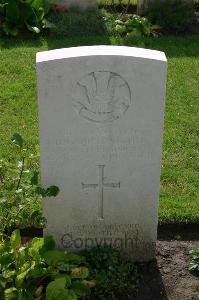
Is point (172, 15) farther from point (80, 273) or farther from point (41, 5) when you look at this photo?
point (80, 273)

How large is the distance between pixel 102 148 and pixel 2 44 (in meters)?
4.54

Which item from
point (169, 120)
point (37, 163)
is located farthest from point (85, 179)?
point (169, 120)

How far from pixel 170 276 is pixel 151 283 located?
0.17 m

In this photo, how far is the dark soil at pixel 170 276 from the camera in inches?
170

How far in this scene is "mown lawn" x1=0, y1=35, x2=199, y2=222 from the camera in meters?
5.37

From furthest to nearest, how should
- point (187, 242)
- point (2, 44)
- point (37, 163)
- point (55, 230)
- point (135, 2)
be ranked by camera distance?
point (135, 2), point (2, 44), point (37, 163), point (187, 242), point (55, 230)

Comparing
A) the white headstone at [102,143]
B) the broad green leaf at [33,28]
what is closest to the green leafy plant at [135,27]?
the broad green leaf at [33,28]

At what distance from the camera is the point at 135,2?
10.1 meters

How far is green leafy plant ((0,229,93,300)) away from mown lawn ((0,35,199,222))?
1189 millimetres

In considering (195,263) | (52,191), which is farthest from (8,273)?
(195,263)

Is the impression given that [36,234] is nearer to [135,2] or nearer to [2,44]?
[2,44]

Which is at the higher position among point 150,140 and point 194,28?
point 194,28

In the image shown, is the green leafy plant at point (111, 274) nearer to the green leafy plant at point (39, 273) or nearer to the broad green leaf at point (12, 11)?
the green leafy plant at point (39, 273)

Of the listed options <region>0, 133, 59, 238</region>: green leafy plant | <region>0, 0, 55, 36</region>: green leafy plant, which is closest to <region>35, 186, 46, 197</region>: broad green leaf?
<region>0, 133, 59, 238</region>: green leafy plant
